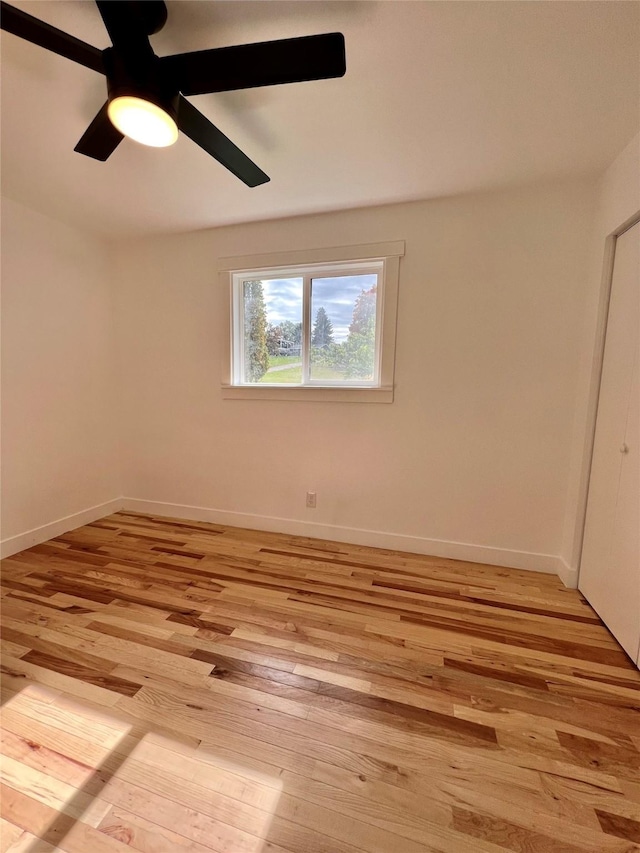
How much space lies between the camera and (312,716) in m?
1.31

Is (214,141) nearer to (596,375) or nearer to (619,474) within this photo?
(596,375)

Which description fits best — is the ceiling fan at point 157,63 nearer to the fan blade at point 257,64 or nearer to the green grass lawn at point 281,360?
the fan blade at point 257,64

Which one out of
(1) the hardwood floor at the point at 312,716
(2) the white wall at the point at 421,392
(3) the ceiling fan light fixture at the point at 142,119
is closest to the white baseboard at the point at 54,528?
(1) the hardwood floor at the point at 312,716

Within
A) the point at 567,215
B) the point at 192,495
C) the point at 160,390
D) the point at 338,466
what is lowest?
the point at 192,495

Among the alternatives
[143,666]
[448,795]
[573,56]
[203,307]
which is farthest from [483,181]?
[143,666]

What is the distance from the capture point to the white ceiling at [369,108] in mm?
1163

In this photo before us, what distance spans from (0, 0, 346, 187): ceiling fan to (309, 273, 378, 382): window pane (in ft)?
4.85

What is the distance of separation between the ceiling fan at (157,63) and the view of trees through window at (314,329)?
149 centimetres

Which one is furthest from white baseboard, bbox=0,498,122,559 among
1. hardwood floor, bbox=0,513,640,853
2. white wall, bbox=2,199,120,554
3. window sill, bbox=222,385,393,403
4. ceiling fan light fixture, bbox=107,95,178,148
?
ceiling fan light fixture, bbox=107,95,178,148

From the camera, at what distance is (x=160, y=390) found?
10.3 ft

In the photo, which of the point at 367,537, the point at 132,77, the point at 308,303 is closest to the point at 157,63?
the point at 132,77

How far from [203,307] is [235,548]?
1.98 m

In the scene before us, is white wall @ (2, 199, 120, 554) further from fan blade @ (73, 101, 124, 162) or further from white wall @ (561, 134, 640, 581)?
white wall @ (561, 134, 640, 581)

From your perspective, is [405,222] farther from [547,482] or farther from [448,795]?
[448,795]
